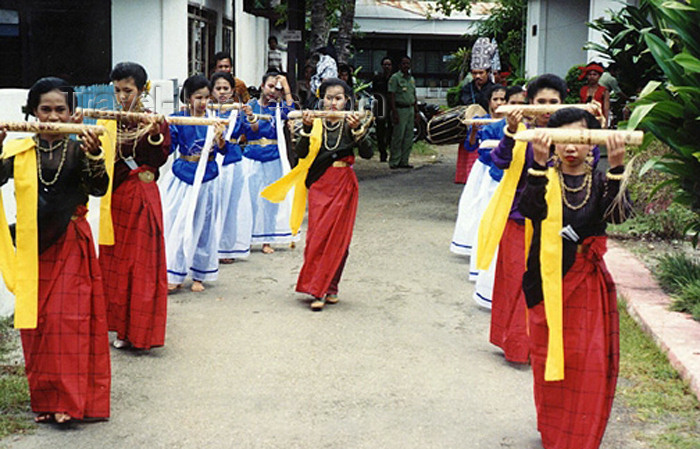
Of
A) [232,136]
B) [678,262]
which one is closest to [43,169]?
[232,136]

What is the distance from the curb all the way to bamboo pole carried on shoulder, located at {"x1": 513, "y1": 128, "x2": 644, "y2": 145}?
6.83 feet

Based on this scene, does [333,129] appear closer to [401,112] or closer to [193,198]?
[193,198]

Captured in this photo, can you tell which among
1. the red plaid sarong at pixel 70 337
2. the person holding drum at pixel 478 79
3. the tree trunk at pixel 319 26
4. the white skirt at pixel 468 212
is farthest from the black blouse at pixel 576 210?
the tree trunk at pixel 319 26

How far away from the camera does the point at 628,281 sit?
880cm

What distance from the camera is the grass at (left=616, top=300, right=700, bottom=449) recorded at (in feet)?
17.4

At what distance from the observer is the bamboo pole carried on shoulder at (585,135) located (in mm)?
4492

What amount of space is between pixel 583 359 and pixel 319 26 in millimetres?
13558

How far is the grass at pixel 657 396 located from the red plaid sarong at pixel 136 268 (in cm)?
304

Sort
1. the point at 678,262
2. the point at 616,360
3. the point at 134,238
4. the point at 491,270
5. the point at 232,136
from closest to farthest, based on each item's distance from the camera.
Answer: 1. the point at 616,360
2. the point at 134,238
3. the point at 491,270
4. the point at 678,262
5. the point at 232,136

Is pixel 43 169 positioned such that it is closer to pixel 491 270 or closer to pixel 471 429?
pixel 471 429

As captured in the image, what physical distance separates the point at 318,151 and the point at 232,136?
208 cm

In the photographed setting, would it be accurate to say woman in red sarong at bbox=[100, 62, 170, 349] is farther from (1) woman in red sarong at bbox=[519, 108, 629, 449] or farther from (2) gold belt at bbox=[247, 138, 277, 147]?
(2) gold belt at bbox=[247, 138, 277, 147]

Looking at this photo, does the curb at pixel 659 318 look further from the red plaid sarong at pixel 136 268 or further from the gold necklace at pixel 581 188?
the red plaid sarong at pixel 136 268

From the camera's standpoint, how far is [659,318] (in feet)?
24.5
